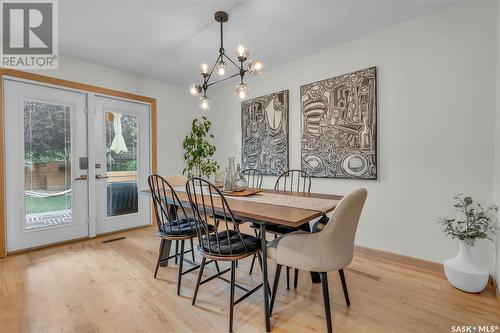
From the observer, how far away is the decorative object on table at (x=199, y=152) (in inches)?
166

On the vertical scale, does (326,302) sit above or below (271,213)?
below

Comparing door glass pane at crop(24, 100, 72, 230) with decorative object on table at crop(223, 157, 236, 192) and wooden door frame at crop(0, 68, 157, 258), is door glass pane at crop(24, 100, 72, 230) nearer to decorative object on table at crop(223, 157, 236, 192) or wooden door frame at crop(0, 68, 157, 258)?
wooden door frame at crop(0, 68, 157, 258)

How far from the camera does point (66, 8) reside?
7.07 ft

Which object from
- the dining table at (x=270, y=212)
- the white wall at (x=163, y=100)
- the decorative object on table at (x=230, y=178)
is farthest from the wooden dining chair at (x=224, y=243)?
the white wall at (x=163, y=100)

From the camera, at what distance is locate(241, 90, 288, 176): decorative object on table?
3.40 m

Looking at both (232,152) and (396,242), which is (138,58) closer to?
(232,152)

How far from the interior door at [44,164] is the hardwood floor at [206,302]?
549 millimetres

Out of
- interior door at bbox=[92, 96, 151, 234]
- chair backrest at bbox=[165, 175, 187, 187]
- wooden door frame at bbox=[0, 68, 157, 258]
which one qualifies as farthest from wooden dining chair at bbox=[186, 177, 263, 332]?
wooden door frame at bbox=[0, 68, 157, 258]

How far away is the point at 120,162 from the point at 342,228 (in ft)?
11.0

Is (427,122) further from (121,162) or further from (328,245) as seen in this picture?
(121,162)

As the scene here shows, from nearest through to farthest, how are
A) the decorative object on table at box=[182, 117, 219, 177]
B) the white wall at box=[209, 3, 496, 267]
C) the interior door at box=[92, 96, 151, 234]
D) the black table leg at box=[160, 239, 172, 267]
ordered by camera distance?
1. the white wall at box=[209, 3, 496, 267]
2. the black table leg at box=[160, 239, 172, 267]
3. the interior door at box=[92, 96, 151, 234]
4. the decorative object on table at box=[182, 117, 219, 177]

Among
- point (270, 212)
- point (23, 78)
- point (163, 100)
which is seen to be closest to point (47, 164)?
point (23, 78)

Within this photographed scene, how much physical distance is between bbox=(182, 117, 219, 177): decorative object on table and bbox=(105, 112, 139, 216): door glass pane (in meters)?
0.85

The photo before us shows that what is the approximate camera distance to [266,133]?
3596 millimetres
